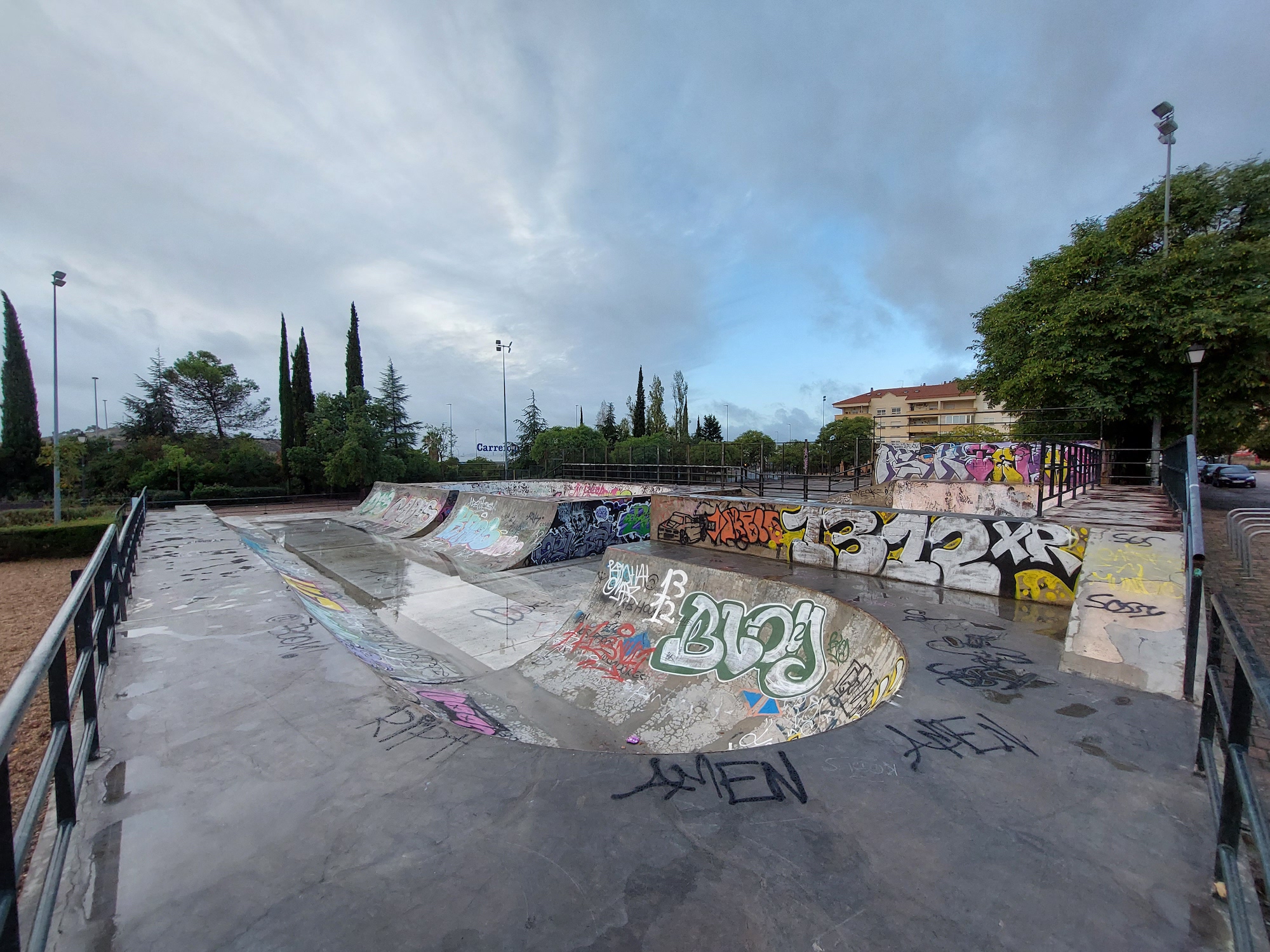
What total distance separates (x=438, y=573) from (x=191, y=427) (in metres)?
41.7

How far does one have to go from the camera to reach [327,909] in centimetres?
195

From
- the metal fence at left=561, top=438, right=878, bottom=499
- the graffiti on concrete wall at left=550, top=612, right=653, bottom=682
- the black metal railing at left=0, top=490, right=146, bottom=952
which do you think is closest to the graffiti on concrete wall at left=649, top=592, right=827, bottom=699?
the graffiti on concrete wall at left=550, top=612, right=653, bottom=682

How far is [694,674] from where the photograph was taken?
21.2 feet

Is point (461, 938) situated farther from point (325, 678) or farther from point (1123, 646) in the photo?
point (1123, 646)

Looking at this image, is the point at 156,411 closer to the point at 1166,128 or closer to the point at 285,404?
the point at 285,404

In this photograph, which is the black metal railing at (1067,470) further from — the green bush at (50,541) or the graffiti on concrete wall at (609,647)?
the green bush at (50,541)

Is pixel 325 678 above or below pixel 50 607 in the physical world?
above

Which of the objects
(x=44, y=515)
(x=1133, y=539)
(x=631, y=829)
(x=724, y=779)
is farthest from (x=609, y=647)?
(x=44, y=515)

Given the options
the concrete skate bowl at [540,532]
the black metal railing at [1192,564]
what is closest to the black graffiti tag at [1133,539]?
the black metal railing at [1192,564]

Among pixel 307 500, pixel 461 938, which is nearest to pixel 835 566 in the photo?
pixel 461 938

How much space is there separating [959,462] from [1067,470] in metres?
8.01

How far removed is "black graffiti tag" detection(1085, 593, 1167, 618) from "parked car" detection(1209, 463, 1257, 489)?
87.4ft

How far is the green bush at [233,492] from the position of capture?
28672mm

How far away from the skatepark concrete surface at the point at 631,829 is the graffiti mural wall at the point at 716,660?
A: 1.45 metres
